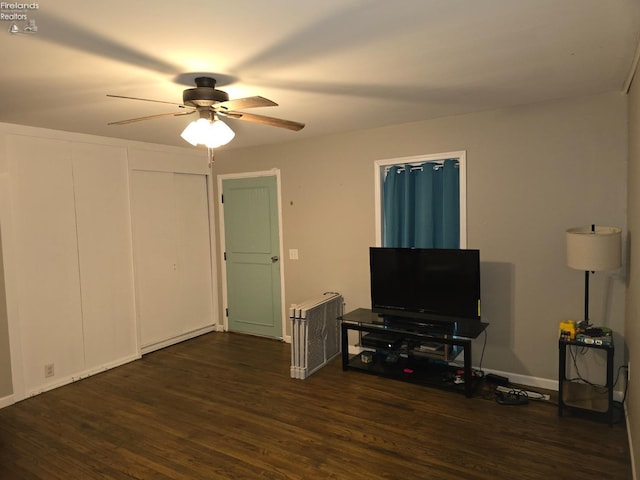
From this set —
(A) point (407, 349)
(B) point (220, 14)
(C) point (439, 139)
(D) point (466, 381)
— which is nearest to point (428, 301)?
(A) point (407, 349)

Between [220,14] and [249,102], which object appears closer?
[220,14]

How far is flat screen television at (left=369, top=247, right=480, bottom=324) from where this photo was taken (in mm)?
3555

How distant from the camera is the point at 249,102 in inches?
87.4

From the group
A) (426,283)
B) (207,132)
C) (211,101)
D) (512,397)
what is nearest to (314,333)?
(426,283)

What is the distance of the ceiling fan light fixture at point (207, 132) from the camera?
2.38m

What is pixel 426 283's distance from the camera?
375cm

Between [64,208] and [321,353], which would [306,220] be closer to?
[321,353]

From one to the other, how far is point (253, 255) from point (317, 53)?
3391mm

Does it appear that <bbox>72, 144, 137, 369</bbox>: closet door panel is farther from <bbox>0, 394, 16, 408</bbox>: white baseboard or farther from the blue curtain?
the blue curtain

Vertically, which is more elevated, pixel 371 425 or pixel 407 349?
pixel 407 349

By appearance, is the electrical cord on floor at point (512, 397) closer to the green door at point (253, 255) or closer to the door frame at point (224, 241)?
the door frame at point (224, 241)

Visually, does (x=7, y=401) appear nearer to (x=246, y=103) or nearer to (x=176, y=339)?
(x=176, y=339)

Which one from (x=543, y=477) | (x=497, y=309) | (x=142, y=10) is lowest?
(x=543, y=477)

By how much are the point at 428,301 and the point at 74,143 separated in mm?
3665
